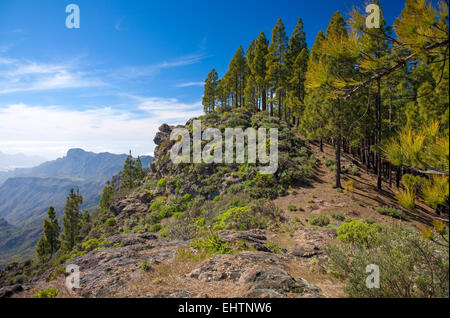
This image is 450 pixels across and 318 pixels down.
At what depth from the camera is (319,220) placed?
10.5 meters

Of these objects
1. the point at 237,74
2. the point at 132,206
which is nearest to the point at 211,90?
the point at 237,74

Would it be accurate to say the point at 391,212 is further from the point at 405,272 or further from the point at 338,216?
the point at 405,272

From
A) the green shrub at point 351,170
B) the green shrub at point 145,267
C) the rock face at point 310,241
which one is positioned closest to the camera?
the green shrub at point 145,267

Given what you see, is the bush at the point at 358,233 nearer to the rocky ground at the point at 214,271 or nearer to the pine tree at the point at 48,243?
the rocky ground at the point at 214,271

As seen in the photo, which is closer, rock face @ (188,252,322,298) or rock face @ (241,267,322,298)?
rock face @ (241,267,322,298)

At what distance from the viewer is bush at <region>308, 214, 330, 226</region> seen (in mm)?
10359

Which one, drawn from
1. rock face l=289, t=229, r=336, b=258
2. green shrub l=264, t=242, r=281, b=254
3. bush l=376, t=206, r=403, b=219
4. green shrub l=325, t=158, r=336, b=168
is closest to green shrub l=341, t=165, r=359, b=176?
green shrub l=325, t=158, r=336, b=168

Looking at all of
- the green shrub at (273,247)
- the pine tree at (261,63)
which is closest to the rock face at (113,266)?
the green shrub at (273,247)

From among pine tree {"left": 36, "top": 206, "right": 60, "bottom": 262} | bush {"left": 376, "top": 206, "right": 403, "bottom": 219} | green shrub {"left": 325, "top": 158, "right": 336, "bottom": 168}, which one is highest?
green shrub {"left": 325, "top": 158, "right": 336, "bottom": 168}

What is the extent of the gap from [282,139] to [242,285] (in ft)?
61.3

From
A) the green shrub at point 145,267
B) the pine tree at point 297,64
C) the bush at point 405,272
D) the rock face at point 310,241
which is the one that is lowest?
the rock face at point 310,241

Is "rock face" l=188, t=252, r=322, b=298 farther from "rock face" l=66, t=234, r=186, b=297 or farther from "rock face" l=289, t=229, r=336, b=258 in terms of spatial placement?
"rock face" l=66, t=234, r=186, b=297

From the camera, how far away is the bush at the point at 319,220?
34.0 feet
